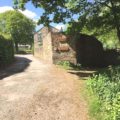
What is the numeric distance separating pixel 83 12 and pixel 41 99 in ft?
37.5

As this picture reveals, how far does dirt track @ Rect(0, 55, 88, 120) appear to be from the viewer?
34.1 ft

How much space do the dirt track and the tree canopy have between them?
18.8ft

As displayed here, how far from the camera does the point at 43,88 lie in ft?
49.2

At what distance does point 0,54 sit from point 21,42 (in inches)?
1992

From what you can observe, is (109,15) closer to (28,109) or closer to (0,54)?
(0,54)

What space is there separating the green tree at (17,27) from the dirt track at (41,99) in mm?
55705

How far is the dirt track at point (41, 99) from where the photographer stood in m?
10.4

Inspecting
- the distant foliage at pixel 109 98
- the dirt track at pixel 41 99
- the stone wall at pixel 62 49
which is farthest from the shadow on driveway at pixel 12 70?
the distant foliage at pixel 109 98

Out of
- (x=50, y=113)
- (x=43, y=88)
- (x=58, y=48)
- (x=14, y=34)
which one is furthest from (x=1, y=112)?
(x=14, y=34)

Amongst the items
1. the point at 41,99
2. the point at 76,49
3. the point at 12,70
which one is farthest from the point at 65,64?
the point at 41,99

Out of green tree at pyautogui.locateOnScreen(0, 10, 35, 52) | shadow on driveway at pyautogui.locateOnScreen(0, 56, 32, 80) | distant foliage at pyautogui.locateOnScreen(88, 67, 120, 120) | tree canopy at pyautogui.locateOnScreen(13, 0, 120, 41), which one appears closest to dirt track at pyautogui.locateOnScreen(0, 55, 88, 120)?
distant foliage at pyautogui.locateOnScreen(88, 67, 120, 120)

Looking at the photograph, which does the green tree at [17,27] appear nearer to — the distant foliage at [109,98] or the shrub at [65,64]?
the shrub at [65,64]

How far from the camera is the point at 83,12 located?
22.6 meters

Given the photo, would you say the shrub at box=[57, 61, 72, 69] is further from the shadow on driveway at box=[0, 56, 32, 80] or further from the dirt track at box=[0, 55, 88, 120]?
the dirt track at box=[0, 55, 88, 120]
